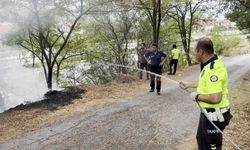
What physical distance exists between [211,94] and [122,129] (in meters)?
3.91

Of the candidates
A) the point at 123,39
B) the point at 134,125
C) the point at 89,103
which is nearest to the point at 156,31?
the point at 123,39

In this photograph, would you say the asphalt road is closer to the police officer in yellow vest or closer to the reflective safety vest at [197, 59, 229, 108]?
the police officer in yellow vest

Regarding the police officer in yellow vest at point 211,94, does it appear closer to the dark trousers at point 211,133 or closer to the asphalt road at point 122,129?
the dark trousers at point 211,133

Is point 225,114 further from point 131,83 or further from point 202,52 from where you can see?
point 131,83

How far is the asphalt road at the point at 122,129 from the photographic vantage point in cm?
709

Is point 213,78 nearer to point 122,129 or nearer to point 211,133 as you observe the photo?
point 211,133

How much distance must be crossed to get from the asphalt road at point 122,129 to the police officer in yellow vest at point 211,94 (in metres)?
2.33

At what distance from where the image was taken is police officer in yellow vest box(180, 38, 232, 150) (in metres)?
4.37

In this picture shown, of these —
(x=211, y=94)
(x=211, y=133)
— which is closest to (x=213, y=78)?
(x=211, y=94)

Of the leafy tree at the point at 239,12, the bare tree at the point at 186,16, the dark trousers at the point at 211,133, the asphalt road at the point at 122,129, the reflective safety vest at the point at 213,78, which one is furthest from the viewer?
the bare tree at the point at 186,16

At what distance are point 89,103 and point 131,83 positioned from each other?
4.51 meters

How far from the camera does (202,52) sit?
4.45 m

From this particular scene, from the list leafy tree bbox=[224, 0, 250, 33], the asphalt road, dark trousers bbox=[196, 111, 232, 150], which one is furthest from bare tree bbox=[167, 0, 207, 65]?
dark trousers bbox=[196, 111, 232, 150]

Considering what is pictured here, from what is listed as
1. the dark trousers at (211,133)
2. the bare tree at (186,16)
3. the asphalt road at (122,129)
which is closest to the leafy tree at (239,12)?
the bare tree at (186,16)
